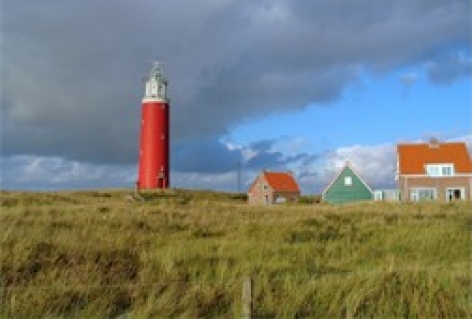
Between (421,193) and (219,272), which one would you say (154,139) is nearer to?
(421,193)

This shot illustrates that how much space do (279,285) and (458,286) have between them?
209 centimetres

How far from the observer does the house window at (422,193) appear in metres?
48.1

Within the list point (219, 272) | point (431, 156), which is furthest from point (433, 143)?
point (219, 272)

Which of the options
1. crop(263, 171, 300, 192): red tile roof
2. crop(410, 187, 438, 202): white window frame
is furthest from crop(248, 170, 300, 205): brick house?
crop(410, 187, 438, 202): white window frame

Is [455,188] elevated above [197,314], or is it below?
above

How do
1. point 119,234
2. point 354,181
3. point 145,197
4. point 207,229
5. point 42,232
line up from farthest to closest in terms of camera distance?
point 354,181 < point 145,197 < point 207,229 < point 119,234 < point 42,232

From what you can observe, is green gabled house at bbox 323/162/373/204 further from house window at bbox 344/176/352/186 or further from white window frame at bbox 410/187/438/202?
white window frame at bbox 410/187/438/202

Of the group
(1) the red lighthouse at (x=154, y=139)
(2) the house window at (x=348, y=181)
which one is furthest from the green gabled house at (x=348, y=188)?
(1) the red lighthouse at (x=154, y=139)

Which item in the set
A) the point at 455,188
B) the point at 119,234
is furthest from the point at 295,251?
the point at 455,188

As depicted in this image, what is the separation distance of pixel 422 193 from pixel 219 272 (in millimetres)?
41284

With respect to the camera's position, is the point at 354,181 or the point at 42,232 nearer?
the point at 42,232

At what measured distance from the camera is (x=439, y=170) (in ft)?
160

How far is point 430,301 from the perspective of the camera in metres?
7.39

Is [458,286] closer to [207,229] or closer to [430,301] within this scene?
[430,301]
